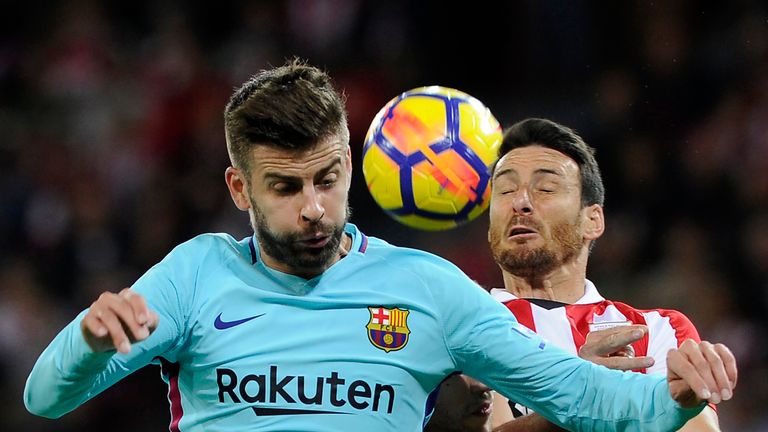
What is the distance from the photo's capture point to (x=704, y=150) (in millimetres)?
8039

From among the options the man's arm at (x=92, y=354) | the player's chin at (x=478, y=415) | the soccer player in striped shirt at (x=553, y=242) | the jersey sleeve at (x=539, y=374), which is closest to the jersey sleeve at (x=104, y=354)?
the man's arm at (x=92, y=354)

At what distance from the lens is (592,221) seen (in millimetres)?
4504

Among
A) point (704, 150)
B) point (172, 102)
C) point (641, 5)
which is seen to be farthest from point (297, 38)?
point (704, 150)

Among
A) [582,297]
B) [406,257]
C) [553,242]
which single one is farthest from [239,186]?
[582,297]

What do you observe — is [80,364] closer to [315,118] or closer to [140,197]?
[315,118]

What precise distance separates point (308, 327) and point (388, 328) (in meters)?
0.22

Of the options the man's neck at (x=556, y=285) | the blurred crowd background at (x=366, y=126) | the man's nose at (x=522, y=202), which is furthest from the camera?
the blurred crowd background at (x=366, y=126)

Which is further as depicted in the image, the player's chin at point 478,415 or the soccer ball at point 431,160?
the soccer ball at point 431,160

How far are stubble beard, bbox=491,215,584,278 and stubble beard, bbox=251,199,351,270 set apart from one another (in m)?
1.17

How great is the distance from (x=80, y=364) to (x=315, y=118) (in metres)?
0.91

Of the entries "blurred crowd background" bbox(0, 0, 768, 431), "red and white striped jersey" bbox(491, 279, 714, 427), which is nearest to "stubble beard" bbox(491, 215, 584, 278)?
"red and white striped jersey" bbox(491, 279, 714, 427)

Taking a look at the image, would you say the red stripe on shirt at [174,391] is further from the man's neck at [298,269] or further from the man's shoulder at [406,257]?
the man's shoulder at [406,257]

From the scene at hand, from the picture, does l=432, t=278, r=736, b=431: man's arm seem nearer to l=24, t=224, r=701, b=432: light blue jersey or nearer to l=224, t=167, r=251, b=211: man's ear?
l=24, t=224, r=701, b=432: light blue jersey

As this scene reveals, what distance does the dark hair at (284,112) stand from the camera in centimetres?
319
